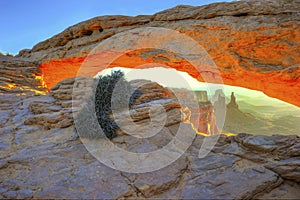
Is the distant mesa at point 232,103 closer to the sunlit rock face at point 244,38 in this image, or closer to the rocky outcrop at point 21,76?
the sunlit rock face at point 244,38

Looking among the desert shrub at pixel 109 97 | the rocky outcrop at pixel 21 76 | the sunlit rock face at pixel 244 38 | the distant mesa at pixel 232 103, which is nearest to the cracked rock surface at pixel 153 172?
the desert shrub at pixel 109 97

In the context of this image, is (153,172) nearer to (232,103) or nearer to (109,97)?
(109,97)

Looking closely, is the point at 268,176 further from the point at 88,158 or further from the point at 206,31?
the point at 206,31

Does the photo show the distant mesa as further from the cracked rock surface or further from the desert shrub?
the cracked rock surface

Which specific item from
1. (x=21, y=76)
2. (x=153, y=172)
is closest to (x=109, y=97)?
(x=153, y=172)

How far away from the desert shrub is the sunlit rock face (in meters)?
5.00

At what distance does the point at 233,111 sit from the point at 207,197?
6160 centimetres

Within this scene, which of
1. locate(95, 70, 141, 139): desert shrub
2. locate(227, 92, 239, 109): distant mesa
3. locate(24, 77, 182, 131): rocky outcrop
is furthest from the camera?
locate(227, 92, 239, 109): distant mesa

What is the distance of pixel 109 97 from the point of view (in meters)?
6.73

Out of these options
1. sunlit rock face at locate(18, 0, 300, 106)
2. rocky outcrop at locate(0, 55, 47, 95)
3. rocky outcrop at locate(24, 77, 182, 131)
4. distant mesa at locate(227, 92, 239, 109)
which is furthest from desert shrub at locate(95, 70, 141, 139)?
distant mesa at locate(227, 92, 239, 109)

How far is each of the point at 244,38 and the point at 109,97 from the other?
7919 millimetres

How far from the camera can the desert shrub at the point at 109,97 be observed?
5777mm

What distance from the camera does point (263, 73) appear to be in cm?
891

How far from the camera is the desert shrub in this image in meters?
5.78
